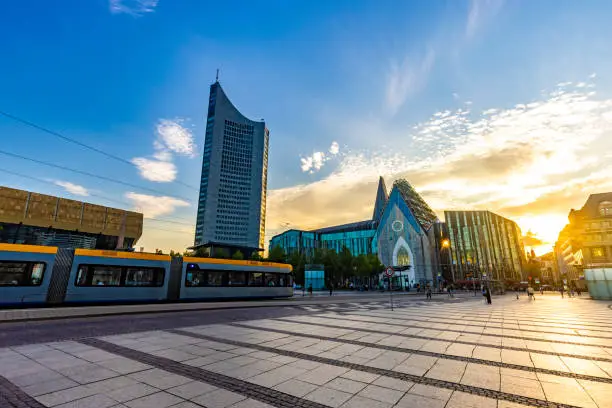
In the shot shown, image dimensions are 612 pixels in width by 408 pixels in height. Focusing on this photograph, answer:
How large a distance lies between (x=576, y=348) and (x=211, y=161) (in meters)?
160

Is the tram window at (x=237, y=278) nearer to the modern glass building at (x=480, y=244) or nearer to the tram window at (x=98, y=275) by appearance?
the tram window at (x=98, y=275)

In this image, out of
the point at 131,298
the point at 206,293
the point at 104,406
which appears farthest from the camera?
the point at 206,293

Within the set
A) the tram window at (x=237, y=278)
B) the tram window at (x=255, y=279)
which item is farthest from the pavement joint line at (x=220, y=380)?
the tram window at (x=255, y=279)

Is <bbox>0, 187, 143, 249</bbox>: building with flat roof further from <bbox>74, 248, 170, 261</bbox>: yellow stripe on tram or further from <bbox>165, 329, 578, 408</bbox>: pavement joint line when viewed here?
<bbox>165, 329, 578, 408</bbox>: pavement joint line

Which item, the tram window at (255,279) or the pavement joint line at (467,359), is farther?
the tram window at (255,279)

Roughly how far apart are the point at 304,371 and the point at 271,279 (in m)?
21.3

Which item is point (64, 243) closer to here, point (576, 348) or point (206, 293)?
point (206, 293)

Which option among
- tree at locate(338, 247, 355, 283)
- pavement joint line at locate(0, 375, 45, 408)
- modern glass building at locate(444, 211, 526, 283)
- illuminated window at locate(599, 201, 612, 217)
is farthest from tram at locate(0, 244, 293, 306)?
modern glass building at locate(444, 211, 526, 283)

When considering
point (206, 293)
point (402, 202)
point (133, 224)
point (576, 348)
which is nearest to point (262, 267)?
point (206, 293)

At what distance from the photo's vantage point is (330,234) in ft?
394

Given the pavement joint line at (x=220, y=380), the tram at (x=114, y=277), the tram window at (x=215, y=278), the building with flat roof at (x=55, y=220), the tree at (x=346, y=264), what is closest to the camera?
the pavement joint line at (x=220, y=380)

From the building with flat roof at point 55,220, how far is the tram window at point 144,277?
1187 cm

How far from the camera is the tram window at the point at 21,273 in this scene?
46.4ft

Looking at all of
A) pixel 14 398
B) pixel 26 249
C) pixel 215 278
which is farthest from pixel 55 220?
pixel 14 398
